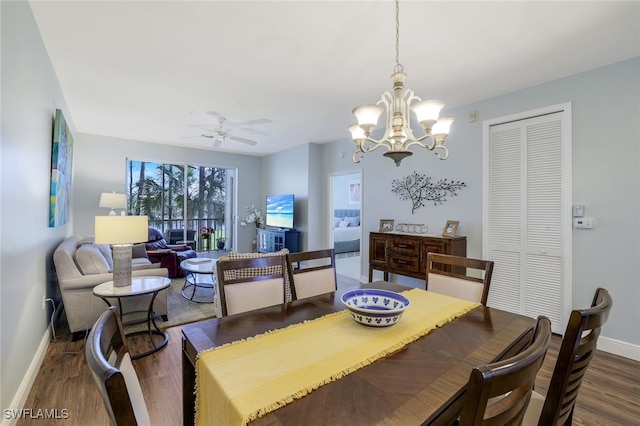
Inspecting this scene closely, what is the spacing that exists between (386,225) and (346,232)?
2.68 metres

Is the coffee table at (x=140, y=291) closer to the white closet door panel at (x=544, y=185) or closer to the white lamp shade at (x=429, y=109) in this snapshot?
the white lamp shade at (x=429, y=109)

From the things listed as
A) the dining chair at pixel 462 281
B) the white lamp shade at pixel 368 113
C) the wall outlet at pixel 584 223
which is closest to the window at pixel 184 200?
the white lamp shade at pixel 368 113

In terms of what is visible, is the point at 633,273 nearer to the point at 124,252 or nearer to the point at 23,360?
the point at 124,252

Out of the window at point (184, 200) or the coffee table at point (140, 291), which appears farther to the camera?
the window at point (184, 200)

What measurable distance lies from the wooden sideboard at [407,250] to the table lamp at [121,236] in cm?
299

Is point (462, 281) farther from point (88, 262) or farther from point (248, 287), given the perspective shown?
point (88, 262)

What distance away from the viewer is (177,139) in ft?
18.6

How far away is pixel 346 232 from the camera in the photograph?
7090mm

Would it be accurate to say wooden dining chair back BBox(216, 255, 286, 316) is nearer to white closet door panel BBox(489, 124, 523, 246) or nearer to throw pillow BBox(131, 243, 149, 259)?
white closet door panel BBox(489, 124, 523, 246)

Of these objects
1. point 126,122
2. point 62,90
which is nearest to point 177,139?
point 126,122

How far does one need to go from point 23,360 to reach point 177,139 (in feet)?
14.8

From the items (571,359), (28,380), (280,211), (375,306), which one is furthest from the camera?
(280,211)

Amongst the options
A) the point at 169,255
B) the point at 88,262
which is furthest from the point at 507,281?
the point at 169,255

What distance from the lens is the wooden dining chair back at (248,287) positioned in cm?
175
